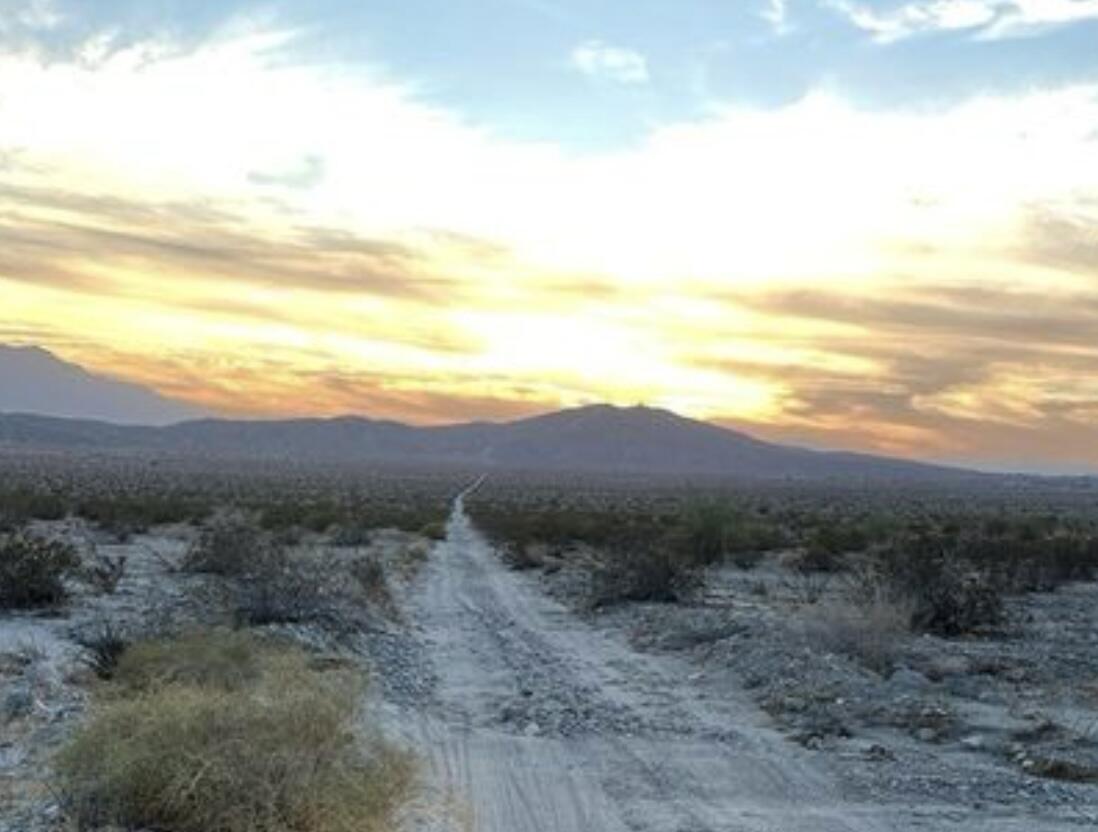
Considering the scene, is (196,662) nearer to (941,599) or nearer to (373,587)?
(373,587)

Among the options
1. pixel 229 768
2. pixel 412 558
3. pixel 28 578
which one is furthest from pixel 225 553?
pixel 229 768

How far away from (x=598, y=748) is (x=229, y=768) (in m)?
5.61

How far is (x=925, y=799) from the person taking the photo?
12.0m

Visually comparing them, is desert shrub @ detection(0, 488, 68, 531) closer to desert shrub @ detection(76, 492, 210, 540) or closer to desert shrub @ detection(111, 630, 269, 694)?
desert shrub @ detection(76, 492, 210, 540)

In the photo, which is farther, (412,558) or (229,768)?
(412,558)

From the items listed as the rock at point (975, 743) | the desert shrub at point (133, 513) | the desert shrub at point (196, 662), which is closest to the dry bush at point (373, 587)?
the desert shrub at point (196, 662)

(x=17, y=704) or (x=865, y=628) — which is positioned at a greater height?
(x=865, y=628)

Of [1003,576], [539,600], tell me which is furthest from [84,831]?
[1003,576]

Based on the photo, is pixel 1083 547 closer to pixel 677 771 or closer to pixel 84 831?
pixel 677 771

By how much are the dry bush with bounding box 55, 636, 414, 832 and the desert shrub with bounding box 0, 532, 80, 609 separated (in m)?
12.9

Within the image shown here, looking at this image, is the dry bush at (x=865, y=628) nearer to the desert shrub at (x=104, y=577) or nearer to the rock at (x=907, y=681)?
the rock at (x=907, y=681)

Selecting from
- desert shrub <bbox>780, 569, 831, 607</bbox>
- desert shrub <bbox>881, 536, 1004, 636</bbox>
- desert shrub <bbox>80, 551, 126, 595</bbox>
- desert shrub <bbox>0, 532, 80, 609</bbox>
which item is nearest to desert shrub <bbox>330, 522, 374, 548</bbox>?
desert shrub <bbox>780, 569, 831, 607</bbox>

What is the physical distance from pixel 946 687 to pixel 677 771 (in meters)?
5.95

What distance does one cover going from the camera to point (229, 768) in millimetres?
8797
